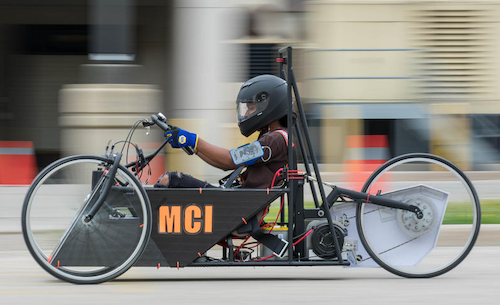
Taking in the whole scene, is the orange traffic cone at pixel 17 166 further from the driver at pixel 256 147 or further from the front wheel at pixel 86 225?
the driver at pixel 256 147

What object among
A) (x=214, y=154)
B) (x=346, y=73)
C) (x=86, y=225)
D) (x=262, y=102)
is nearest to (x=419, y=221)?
(x=262, y=102)

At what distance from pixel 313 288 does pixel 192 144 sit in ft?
4.09

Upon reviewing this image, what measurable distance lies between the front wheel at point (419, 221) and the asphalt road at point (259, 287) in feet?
0.52

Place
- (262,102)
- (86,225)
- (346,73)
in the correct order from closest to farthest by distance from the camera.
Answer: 1. (86,225)
2. (262,102)
3. (346,73)

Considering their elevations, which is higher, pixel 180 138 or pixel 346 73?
pixel 346 73

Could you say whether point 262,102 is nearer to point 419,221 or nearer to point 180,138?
point 180,138

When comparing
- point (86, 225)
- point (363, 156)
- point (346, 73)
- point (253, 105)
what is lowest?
point (86, 225)

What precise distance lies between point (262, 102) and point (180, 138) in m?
0.64

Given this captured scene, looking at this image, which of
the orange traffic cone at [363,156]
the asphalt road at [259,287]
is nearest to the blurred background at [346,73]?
the orange traffic cone at [363,156]

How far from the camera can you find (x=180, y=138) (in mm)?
4945

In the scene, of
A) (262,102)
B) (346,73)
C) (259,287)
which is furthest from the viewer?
(346,73)

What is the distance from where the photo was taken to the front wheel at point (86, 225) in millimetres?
4867

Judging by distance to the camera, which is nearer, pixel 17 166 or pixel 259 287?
pixel 259 287

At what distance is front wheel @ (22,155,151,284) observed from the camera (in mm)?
4867
